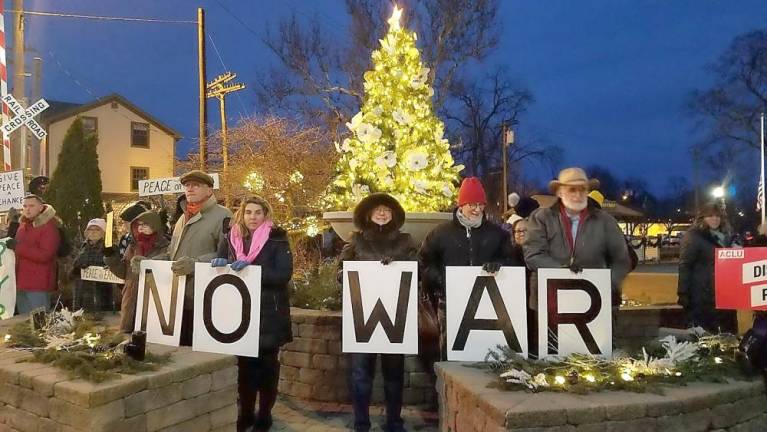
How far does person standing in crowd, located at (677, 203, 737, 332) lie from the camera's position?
20.1 ft

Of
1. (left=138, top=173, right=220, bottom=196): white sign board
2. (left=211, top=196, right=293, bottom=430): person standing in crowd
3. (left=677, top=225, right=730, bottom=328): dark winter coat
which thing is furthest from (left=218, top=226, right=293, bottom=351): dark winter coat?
(left=677, top=225, right=730, bottom=328): dark winter coat

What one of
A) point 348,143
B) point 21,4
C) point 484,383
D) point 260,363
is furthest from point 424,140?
point 21,4

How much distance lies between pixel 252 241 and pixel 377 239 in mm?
913

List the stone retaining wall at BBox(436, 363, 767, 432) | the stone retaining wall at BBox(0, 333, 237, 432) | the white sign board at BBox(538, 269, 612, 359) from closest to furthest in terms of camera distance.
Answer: the stone retaining wall at BBox(436, 363, 767, 432)
the stone retaining wall at BBox(0, 333, 237, 432)
the white sign board at BBox(538, 269, 612, 359)

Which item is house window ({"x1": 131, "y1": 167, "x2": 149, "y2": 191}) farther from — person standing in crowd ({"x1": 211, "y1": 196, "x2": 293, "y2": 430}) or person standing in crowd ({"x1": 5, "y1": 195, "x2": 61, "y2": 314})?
person standing in crowd ({"x1": 211, "y1": 196, "x2": 293, "y2": 430})

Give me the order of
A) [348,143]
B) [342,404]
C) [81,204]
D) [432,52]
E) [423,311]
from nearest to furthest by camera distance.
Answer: [423,311], [342,404], [348,143], [81,204], [432,52]

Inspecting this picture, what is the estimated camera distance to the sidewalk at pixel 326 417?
5.04 meters

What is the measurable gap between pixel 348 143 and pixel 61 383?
480 cm

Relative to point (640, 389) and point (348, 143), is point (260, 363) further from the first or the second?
point (348, 143)

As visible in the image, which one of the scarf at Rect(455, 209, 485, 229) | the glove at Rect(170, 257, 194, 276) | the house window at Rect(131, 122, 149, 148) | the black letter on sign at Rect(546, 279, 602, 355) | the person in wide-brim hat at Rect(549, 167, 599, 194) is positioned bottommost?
the black letter on sign at Rect(546, 279, 602, 355)

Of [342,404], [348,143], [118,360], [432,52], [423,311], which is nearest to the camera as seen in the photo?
[118,360]

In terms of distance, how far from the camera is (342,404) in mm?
5637

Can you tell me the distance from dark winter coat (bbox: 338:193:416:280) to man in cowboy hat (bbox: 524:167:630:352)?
89 cm

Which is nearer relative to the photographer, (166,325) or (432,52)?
(166,325)
